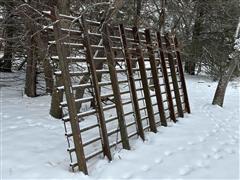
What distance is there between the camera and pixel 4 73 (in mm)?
12852

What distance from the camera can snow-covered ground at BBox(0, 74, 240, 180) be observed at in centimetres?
448

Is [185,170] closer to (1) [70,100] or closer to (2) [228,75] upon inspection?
(1) [70,100]

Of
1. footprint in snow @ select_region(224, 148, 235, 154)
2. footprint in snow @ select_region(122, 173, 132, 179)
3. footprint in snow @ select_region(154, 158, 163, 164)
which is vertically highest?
footprint in snow @ select_region(122, 173, 132, 179)

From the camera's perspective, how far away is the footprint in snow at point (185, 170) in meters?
4.67

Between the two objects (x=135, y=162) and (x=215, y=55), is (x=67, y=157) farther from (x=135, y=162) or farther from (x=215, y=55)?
(x=215, y=55)

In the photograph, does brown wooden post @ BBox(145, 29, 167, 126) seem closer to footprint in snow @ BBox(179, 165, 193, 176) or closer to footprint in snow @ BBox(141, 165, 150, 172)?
footprint in snow @ BBox(179, 165, 193, 176)

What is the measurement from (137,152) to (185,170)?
2.75 feet

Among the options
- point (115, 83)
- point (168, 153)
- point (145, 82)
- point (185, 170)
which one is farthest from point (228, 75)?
point (185, 170)

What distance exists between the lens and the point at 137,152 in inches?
212

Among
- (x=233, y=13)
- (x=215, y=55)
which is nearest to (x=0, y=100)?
(x=215, y=55)

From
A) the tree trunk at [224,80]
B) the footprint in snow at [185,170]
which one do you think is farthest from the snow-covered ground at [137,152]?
the tree trunk at [224,80]

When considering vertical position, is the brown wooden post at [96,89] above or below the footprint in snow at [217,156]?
above

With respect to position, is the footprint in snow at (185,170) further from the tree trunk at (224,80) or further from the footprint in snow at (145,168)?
the tree trunk at (224,80)

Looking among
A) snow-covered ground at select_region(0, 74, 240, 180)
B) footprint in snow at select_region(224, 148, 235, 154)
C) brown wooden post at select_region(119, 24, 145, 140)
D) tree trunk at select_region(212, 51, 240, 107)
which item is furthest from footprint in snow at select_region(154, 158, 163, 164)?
tree trunk at select_region(212, 51, 240, 107)
